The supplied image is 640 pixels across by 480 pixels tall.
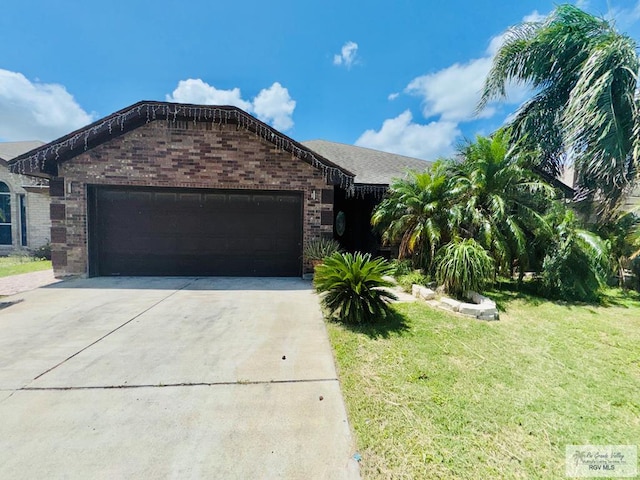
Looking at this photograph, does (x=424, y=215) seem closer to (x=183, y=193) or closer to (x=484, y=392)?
(x=484, y=392)

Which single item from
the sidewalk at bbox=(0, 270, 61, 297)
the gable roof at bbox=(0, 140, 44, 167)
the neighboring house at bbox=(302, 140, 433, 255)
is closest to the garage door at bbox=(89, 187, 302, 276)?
the sidewalk at bbox=(0, 270, 61, 297)

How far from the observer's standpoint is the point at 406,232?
23.1ft

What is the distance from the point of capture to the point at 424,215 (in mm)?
6789

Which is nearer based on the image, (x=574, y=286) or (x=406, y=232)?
(x=574, y=286)

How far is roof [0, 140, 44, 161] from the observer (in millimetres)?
14020

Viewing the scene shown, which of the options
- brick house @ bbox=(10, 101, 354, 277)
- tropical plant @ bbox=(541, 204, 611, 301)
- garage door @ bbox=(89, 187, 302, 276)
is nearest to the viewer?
tropical plant @ bbox=(541, 204, 611, 301)

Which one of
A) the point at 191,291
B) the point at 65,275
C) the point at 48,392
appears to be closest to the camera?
the point at 48,392

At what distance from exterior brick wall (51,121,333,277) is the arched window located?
30.2ft

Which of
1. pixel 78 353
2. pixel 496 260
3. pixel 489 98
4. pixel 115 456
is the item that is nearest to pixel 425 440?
pixel 115 456

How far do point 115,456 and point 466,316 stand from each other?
16.7 ft

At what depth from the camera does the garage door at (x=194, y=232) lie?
784 centimetres

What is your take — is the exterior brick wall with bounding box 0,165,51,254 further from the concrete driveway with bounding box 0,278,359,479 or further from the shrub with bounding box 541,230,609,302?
the shrub with bounding box 541,230,609,302

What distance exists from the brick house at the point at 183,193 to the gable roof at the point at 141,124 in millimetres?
26

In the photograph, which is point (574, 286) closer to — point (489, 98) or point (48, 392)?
point (489, 98)
